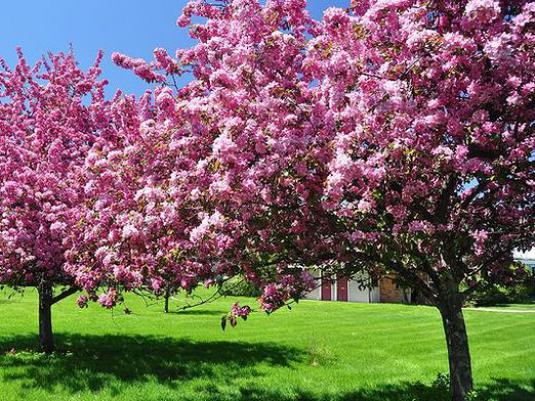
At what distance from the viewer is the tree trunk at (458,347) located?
28.6 ft

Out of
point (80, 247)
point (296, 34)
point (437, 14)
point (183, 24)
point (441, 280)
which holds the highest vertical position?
point (183, 24)

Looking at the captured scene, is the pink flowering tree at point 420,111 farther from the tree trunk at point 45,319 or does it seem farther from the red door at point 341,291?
the red door at point 341,291

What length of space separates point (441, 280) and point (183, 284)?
160 inches

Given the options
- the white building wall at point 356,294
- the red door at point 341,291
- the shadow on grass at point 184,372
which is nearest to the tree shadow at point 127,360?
the shadow on grass at point 184,372

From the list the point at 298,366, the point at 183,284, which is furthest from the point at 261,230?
the point at 298,366

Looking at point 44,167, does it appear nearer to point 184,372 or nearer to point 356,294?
point 184,372

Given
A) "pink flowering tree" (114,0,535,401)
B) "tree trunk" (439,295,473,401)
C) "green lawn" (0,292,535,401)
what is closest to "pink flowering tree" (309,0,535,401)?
"pink flowering tree" (114,0,535,401)

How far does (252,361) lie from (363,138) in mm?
10402

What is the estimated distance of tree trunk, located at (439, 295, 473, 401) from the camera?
28.6 ft

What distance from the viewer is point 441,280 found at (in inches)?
336

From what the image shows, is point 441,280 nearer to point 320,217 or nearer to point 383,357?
point 320,217

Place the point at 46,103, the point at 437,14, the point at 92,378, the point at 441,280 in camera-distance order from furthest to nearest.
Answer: the point at 46,103, the point at 92,378, the point at 441,280, the point at 437,14

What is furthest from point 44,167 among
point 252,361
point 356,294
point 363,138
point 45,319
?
point 356,294

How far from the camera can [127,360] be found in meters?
14.8
